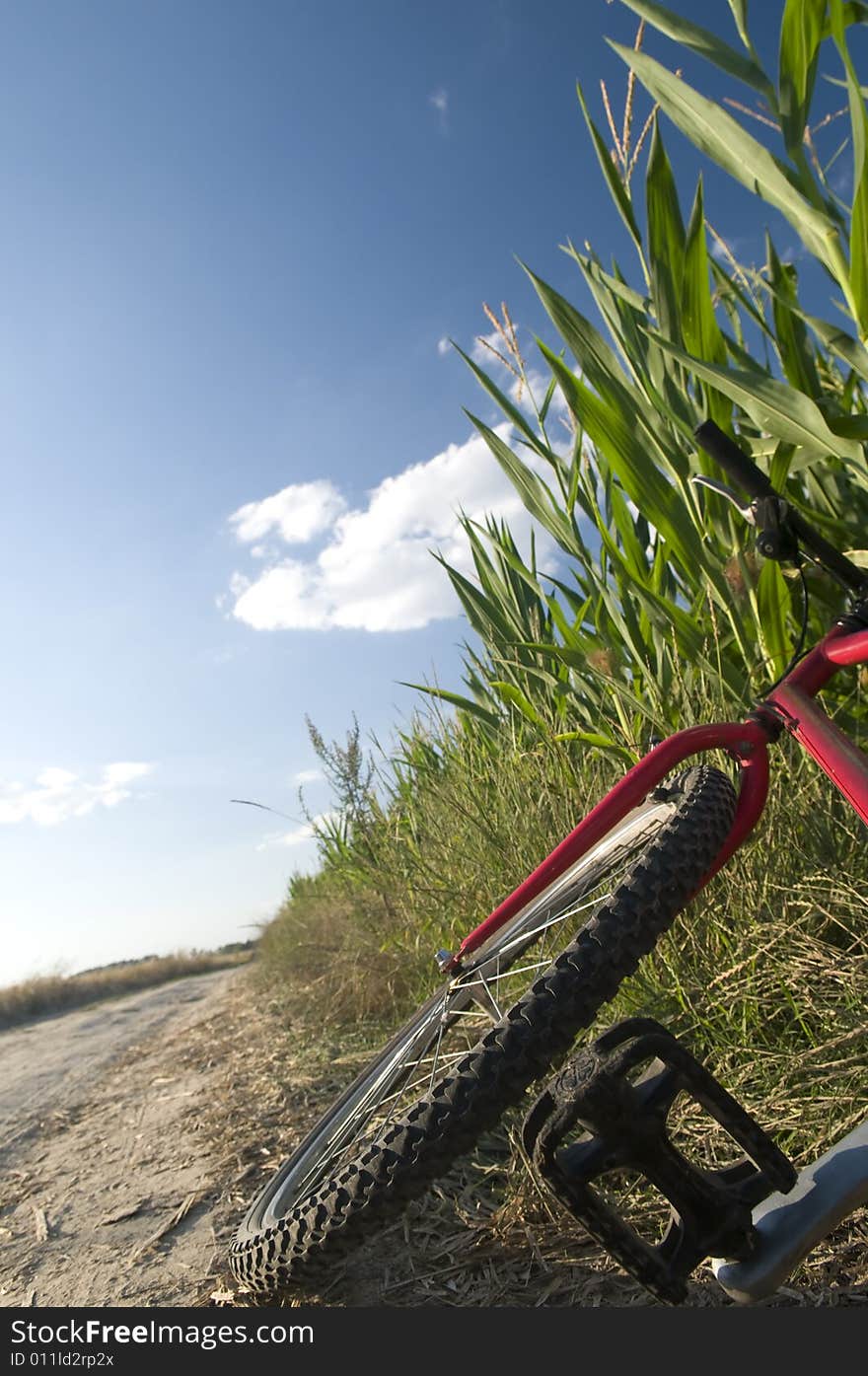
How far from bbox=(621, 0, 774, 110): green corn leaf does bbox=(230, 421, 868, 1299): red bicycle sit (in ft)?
3.68

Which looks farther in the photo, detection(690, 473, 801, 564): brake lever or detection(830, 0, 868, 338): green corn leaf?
detection(830, 0, 868, 338): green corn leaf

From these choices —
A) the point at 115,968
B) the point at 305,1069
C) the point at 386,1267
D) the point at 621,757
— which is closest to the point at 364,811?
the point at 305,1069

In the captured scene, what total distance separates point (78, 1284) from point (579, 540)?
2256mm

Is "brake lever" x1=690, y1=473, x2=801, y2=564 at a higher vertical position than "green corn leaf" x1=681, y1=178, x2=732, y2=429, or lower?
lower

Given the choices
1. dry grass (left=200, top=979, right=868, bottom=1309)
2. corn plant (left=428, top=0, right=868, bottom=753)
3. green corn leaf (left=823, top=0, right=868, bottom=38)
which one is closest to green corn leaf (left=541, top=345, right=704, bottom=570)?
corn plant (left=428, top=0, right=868, bottom=753)

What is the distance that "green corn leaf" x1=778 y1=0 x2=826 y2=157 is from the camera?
1983 mm

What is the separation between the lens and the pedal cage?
0.97m

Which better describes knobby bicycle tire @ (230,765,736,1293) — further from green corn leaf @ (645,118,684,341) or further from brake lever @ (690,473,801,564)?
green corn leaf @ (645,118,684,341)

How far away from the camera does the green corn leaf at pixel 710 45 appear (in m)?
2.02

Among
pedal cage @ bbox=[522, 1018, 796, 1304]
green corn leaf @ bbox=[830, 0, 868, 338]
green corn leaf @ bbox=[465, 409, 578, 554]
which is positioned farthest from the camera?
green corn leaf @ bbox=[465, 409, 578, 554]

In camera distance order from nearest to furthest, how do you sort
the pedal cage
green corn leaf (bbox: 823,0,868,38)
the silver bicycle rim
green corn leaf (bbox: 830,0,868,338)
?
the pedal cage → the silver bicycle rim → green corn leaf (bbox: 830,0,868,338) → green corn leaf (bbox: 823,0,868,38)

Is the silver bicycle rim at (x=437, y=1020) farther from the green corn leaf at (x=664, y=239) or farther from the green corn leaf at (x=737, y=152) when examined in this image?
the green corn leaf at (x=664, y=239)

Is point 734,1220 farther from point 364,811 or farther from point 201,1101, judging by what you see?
point 364,811

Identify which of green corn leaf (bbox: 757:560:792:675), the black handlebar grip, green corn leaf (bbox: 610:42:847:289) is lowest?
green corn leaf (bbox: 757:560:792:675)
